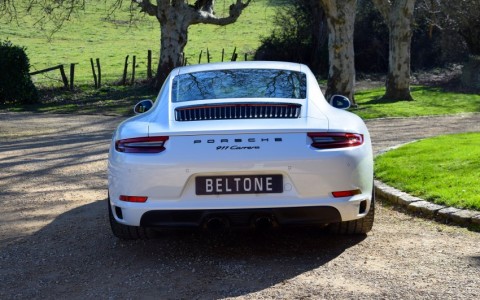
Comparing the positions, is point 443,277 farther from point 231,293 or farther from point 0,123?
point 0,123

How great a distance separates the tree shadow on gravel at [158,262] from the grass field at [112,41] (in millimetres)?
27928

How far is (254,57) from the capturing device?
128ft

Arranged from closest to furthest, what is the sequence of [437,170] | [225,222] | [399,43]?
[225,222] < [437,170] < [399,43]

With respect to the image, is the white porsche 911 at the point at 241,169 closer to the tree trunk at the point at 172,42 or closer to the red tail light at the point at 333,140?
the red tail light at the point at 333,140

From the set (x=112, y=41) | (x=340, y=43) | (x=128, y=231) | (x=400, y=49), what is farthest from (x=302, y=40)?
(x=128, y=231)

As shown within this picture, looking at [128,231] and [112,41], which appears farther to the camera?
[112,41]

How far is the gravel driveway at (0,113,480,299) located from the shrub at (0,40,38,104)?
18.2 m

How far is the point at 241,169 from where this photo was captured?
5.94 meters

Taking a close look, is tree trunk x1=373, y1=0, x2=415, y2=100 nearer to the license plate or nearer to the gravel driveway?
the gravel driveway

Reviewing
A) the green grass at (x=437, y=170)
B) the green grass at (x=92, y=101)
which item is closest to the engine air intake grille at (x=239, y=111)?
the green grass at (x=437, y=170)

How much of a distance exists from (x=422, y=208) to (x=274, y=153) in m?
2.71

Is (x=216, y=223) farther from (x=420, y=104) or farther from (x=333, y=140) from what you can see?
(x=420, y=104)

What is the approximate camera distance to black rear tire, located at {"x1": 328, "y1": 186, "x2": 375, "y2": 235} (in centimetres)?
674

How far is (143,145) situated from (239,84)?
1.28 metres
